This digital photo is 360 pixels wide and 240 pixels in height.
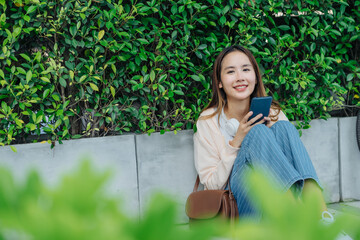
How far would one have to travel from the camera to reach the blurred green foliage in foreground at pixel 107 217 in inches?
9.2

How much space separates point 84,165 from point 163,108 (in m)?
3.08

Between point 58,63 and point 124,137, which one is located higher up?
point 58,63

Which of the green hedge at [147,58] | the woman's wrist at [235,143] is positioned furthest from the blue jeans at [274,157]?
the green hedge at [147,58]

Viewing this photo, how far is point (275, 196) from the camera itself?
26 centimetres

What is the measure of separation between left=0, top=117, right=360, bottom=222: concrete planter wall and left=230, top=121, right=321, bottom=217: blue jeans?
0.57 meters

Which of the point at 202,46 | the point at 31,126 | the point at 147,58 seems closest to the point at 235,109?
the point at 202,46

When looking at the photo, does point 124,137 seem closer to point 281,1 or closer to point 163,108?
point 163,108

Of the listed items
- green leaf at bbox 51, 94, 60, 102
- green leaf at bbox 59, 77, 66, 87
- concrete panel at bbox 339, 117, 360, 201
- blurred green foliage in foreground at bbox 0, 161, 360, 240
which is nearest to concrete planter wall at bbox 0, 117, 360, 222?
concrete panel at bbox 339, 117, 360, 201

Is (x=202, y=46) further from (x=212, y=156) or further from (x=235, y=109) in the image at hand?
(x=212, y=156)

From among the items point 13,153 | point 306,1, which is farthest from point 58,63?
point 306,1

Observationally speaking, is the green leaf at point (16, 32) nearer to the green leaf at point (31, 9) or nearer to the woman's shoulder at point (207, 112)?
the green leaf at point (31, 9)

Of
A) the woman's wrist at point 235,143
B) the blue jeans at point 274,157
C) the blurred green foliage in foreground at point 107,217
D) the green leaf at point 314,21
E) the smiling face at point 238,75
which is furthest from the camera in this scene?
the green leaf at point 314,21

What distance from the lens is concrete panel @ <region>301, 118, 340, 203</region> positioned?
12.4 feet

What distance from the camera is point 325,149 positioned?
151 inches
